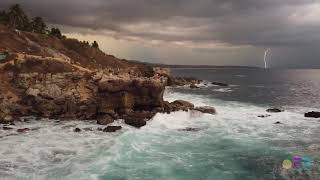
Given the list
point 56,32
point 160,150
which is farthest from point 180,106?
point 56,32

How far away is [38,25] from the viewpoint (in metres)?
124

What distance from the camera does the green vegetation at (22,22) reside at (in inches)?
4360

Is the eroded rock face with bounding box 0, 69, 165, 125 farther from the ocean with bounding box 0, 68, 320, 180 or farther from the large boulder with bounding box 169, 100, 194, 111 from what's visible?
the ocean with bounding box 0, 68, 320, 180

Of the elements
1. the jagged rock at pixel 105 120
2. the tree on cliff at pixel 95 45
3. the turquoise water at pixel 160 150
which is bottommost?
the turquoise water at pixel 160 150

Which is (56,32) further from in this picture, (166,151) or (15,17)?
(166,151)

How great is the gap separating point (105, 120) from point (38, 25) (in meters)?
84.5

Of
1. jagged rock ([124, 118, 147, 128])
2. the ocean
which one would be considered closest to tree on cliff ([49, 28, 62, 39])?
the ocean

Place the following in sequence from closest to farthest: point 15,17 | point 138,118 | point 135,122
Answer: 1. point 135,122
2. point 138,118
3. point 15,17

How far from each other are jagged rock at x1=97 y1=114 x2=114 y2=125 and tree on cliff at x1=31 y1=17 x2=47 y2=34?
264 ft

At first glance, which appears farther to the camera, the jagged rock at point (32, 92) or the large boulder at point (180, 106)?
the large boulder at point (180, 106)

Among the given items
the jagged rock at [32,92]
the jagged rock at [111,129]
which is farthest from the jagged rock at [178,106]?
the jagged rock at [32,92]

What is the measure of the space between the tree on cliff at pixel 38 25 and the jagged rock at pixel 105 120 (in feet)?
264

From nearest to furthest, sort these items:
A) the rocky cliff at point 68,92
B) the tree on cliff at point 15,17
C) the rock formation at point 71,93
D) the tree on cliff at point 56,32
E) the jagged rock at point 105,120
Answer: the jagged rock at point 105,120 < the rock formation at point 71,93 < the rocky cliff at point 68,92 < the tree on cliff at point 15,17 < the tree on cliff at point 56,32

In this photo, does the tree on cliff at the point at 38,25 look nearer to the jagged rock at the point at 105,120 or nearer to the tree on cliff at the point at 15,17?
the tree on cliff at the point at 15,17
